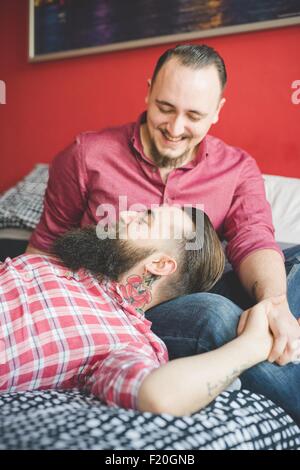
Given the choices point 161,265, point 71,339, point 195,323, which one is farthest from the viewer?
point 161,265

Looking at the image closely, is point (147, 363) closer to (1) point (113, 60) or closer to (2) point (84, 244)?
(2) point (84, 244)

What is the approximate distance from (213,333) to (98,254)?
37cm

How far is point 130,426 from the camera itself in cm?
73

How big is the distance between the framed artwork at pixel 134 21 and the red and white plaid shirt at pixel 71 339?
1.43 meters

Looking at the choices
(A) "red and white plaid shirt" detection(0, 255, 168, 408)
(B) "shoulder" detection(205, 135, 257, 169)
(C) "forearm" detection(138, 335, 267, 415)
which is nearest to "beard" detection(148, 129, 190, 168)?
(B) "shoulder" detection(205, 135, 257, 169)

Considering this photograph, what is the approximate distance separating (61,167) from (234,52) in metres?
1.02

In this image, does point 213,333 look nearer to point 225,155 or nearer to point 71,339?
point 71,339

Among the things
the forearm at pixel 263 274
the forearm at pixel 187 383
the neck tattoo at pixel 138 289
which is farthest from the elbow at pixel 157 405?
the forearm at pixel 263 274

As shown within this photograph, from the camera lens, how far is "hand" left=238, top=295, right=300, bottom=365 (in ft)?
3.22

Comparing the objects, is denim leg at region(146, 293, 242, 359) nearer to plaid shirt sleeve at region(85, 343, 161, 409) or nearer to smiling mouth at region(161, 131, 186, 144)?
plaid shirt sleeve at region(85, 343, 161, 409)

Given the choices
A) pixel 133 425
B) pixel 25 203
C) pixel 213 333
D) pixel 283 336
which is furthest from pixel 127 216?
pixel 25 203

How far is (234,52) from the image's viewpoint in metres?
2.04
